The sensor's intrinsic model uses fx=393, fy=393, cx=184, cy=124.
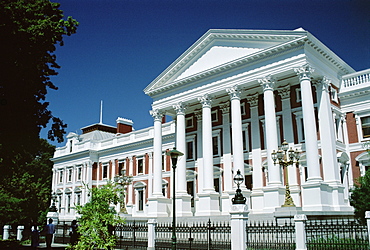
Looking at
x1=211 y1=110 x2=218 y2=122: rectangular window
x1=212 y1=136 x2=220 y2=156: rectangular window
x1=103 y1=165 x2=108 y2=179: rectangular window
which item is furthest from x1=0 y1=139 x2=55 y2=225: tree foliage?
x1=211 y1=110 x2=218 y2=122: rectangular window

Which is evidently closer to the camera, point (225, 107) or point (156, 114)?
point (225, 107)

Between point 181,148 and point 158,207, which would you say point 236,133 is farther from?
point 158,207

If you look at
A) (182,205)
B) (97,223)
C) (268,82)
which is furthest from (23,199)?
(97,223)

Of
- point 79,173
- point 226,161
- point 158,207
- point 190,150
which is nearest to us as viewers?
point 158,207

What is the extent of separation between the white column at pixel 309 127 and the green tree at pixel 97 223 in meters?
14.0

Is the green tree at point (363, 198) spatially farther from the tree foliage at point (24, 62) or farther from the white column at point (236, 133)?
the tree foliage at point (24, 62)

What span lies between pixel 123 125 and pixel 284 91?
96.4 feet

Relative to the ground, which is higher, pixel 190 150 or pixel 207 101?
pixel 207 101

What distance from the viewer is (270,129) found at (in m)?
28.0

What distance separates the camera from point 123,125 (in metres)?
55.9

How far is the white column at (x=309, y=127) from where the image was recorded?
2553cm

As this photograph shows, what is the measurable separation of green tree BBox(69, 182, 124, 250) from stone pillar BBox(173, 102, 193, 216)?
16501 millimetres

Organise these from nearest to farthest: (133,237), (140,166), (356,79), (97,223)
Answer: (97,223)
(133,237)
(356,79)
(140,166)

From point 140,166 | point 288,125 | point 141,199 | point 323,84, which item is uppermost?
point 323,84
